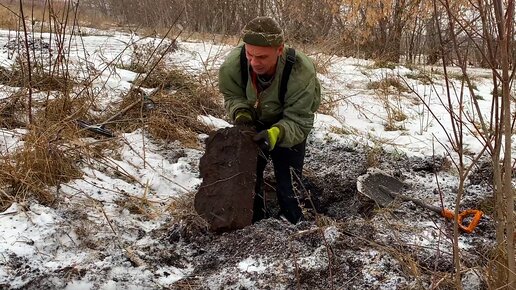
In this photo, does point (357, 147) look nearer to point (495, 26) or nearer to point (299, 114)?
point (299, 114)

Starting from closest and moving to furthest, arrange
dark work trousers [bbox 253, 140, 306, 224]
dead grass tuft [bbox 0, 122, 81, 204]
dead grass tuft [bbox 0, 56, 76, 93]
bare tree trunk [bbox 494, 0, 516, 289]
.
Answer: bare tree trunk [bbox 494, 0, 516, 289], dead grass tuft [bbox 0, 122, 81, 204], dark work trousers [bbox 253, 140, 306, 224], dead grass tuft [bbox 0, 56, 76, 93]

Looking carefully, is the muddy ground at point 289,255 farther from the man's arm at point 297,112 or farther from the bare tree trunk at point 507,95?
the man's arm at point 297,112

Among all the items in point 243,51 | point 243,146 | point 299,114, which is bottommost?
point 243,146

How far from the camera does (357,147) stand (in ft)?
12.7

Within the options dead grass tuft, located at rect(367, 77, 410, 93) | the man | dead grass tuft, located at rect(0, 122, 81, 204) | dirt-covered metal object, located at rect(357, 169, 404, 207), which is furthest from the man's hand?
dead grass tuft, located at rect(367, 77, 410, 93)

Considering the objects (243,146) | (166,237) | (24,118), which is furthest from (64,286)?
(24,118)

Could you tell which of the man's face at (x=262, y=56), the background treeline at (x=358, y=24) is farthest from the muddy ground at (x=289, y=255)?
the background treeline at (x=358, y=24)

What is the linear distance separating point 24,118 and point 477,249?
9.42 ft

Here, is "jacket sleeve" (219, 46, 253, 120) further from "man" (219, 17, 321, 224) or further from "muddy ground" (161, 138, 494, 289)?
"muddy ground" (161, 138, 494, 289)

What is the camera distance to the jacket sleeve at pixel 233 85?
286 cm

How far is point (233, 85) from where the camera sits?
2930mm

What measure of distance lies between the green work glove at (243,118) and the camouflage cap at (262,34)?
46cm

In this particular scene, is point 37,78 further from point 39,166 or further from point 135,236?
point 135,236

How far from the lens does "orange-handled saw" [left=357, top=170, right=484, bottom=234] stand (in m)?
2.65
